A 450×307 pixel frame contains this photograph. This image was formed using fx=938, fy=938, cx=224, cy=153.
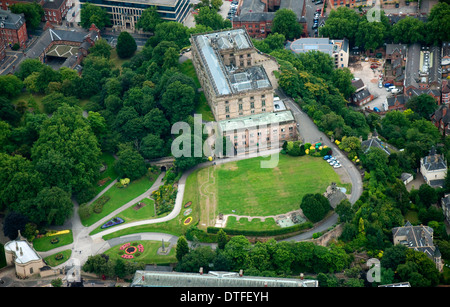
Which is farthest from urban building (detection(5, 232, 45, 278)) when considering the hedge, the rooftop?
the hedge

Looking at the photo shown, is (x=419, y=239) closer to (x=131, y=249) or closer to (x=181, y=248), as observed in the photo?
(x=181, y=248)

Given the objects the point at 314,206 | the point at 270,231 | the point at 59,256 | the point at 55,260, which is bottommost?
the point at 55,260

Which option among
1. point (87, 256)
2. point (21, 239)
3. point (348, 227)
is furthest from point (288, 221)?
point (21, 239)

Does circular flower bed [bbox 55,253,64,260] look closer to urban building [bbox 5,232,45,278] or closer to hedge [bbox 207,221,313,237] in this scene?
urban building [bbox 5,232,45,278]

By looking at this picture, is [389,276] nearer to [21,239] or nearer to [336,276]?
[336,276]

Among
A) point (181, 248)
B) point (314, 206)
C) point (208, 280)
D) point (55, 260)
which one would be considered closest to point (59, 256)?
point (55, 260)

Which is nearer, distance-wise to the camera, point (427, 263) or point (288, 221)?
point (427, 263)
